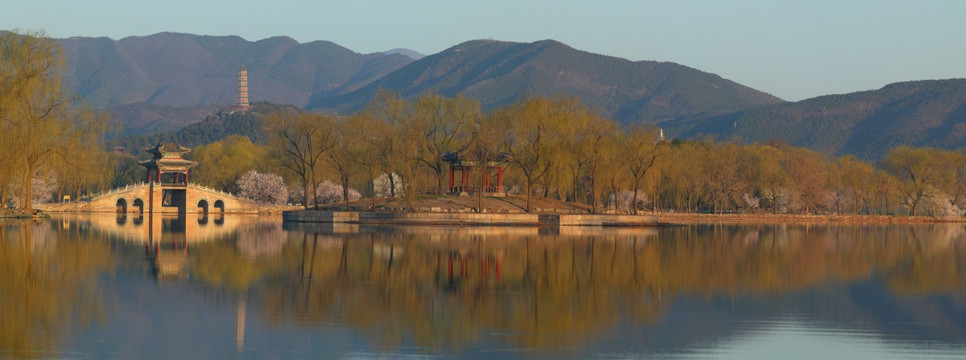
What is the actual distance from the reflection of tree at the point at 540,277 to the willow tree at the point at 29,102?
14022mm

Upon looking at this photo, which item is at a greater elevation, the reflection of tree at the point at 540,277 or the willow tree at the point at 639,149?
the willow tree at the point at 639,149

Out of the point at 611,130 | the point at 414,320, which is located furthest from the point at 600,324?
the point at 611,130

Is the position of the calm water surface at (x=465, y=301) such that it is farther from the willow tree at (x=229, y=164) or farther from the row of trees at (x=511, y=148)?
the willow tree at (x=229, y=164)

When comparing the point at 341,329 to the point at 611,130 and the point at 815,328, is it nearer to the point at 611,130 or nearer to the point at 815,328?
the point at 815,328

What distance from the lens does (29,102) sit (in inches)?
2159

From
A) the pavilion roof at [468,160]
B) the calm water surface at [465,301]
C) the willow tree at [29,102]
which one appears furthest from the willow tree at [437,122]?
the calm water surface at [465,301]

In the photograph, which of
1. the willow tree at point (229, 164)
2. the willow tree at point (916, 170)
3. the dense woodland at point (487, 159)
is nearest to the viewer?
the dense woodland at point (487, 159)

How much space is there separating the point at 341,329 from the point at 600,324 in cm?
551

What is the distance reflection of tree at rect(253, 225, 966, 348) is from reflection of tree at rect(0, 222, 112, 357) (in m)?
4.37

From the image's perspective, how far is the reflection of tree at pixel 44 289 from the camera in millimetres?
21250

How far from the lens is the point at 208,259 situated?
4006 centimetres

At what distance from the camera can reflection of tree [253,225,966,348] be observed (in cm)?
2442

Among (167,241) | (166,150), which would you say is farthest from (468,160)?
(166,150)

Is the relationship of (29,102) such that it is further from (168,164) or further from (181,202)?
(168,164)
